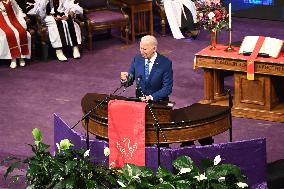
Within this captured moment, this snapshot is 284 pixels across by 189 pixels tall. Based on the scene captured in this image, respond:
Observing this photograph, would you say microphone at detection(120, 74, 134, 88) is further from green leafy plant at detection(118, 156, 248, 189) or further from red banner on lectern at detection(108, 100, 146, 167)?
green leafy plant at detection(118, 156, 248, 189)

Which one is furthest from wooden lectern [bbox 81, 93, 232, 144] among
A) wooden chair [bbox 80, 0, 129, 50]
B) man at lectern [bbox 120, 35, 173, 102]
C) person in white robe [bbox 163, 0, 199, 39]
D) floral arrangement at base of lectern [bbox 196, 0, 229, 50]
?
person in white robe [bbox 163, 0, 199, 39]

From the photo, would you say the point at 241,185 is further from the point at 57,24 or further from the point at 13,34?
the point at 57,24

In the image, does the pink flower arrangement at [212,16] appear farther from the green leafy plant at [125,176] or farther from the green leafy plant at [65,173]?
the green leafy plant at [65,173]

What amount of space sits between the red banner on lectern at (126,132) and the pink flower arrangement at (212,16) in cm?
374

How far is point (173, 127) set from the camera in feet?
24.3

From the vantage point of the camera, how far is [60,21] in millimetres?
13812

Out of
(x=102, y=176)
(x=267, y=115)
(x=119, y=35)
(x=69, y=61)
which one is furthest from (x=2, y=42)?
(x=102, y=176)

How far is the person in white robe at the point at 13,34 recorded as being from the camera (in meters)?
13.3

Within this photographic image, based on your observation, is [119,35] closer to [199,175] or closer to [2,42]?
[2,42]

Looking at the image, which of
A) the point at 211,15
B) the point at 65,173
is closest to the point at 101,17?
the point at 211,15

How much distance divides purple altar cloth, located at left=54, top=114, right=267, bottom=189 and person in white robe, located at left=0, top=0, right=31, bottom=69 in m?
5.73

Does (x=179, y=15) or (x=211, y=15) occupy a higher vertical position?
(x=211, y=15)

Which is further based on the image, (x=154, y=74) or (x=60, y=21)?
(x=60, y=21)

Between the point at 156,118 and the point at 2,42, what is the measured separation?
6.51 meters
